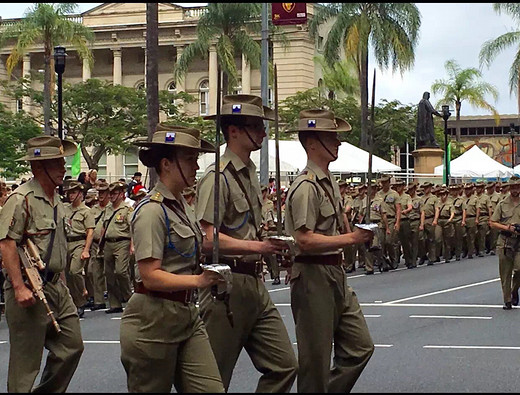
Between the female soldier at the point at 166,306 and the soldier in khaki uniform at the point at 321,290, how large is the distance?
138 centimetres

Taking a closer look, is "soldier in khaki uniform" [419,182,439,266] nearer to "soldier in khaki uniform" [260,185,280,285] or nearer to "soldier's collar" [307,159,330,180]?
"soldier in khaki uniform" [260,185,280,285]

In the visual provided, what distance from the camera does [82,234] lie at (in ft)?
54.3

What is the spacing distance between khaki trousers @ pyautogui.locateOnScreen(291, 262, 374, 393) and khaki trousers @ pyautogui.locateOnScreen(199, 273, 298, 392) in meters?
0.45

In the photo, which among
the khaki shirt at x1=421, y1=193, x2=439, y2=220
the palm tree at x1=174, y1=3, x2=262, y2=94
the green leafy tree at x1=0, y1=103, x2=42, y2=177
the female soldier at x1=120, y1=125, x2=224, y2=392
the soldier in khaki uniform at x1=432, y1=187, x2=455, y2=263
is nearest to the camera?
the female soldier at x1=120, y1=125, x2=224, y2=392

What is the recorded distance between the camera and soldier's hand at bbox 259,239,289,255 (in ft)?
21.5

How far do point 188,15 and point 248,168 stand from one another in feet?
187

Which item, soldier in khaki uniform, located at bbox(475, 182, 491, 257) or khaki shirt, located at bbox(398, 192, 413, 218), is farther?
soldier in khaki uniform, located at bbox(475, 182, 491, 257)

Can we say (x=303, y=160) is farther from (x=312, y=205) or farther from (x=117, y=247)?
(x=312, y=205)

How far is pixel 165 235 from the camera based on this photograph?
6055 millimetres

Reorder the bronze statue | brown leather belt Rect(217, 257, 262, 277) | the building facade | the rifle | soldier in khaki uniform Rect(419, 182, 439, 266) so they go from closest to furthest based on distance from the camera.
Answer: brown leather belt Rect(217, 257, 262, 277), the rifle, soldier in khaki uniform Rect(419, 182, 439, 266), the bronze statue, the building facade

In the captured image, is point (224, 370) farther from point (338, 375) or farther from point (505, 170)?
point (505, 170)

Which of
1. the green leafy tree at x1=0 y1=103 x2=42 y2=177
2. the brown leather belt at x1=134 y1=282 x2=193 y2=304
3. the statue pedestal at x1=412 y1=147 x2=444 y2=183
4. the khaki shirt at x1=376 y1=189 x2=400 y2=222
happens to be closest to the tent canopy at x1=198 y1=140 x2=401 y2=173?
the khaki shirt at x1=376 y1=189 x2=400 y2=222

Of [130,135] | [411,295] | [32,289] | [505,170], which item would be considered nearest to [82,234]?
[411,295]

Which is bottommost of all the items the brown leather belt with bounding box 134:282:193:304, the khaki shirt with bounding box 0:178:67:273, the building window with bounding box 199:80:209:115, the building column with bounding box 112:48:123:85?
the brown leather belt with bounding box 134:282:193:304
